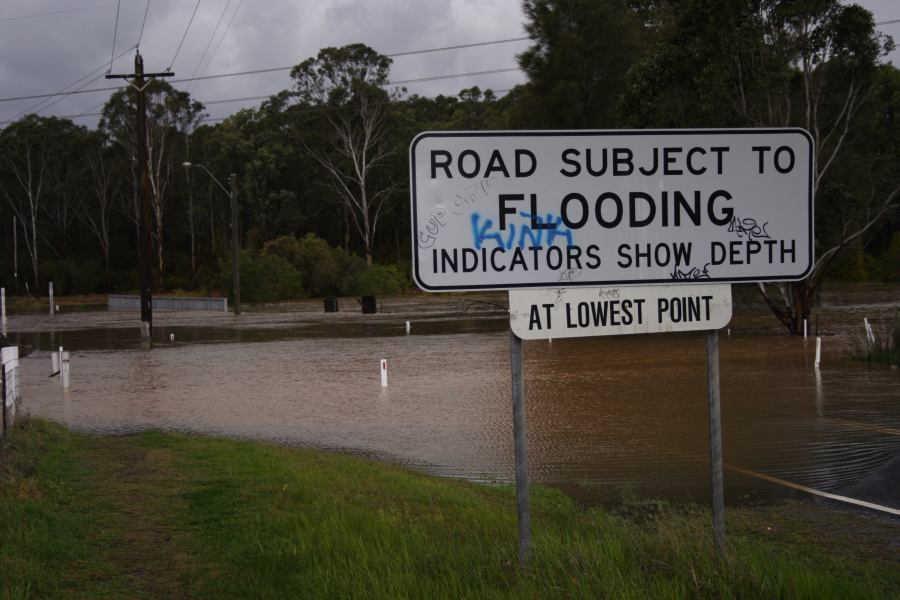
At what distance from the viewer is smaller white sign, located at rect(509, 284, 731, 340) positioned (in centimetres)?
484

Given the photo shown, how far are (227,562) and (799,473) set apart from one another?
22.8 feet

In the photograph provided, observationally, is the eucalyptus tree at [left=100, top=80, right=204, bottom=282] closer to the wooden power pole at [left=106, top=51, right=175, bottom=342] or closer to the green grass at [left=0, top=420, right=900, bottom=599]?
the wooden power pole at [left=106, top=51, right=175, bottom=342]

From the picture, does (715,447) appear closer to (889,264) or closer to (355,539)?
(355,539)

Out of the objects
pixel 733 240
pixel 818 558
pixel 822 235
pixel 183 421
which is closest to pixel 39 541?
pixel 733 240

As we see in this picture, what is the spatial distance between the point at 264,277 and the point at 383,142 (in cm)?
1697

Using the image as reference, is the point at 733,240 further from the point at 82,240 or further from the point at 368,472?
the point at 82,240

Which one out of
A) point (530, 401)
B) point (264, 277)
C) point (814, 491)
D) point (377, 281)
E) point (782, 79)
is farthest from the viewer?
point (377, 281)

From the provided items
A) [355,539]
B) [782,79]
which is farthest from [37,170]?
[355,539]

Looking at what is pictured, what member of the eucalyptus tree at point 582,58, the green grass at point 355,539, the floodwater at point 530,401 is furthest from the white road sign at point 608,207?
the eucalyptus tree at point 582,58

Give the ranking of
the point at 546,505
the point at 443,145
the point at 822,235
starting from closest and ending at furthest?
the point at 443,145
the point at 546,505
the point at 822,235

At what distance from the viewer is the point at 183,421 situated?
51.6 ft

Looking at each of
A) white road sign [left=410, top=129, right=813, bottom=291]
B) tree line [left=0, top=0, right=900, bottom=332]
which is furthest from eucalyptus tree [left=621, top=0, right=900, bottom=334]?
white road sign [left=410, top=129, right=813, bottom=291]

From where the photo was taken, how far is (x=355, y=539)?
228 inches

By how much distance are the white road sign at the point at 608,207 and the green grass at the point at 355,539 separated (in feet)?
4.67
